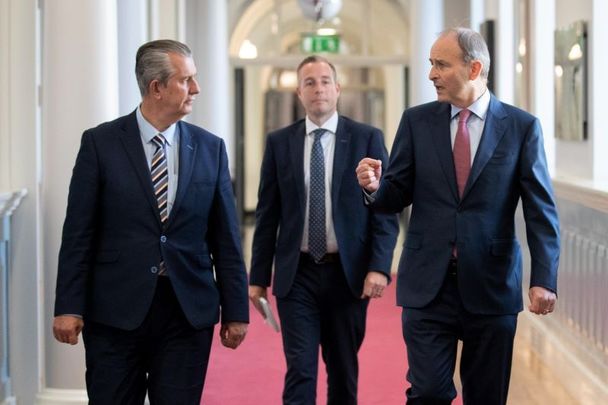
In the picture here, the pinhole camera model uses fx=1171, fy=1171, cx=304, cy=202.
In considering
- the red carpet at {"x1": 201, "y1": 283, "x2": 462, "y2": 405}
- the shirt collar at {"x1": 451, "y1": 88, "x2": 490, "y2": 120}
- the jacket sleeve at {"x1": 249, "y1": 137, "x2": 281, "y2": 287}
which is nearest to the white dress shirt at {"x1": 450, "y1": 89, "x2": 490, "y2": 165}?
the shirt collar at {"x1": 451, "y1": 88, "x2": 490, "y2": 120}

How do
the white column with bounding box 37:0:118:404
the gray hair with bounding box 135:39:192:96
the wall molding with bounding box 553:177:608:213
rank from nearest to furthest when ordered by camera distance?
1. the gray hair with bounding box 135:39:192:96
2. the white column with bounding box 37:0:118:404
3. the wall molding with bounding box 553:177:608:213

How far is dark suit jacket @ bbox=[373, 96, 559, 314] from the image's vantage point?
3984mm

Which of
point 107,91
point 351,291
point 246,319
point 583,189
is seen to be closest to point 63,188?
point 107,91

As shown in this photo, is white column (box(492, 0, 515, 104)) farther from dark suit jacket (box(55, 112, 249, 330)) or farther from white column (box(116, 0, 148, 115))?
dark suit jacket (box(55, 112, 249, 330))

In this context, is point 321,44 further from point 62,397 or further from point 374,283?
point 374,283

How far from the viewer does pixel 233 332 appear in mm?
3822

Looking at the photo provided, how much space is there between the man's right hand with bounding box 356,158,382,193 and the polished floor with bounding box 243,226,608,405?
2.62m

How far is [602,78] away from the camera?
739 cm

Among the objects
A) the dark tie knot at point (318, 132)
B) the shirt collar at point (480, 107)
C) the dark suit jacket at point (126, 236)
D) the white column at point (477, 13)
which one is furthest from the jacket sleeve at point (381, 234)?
the white column at point (477, 13)

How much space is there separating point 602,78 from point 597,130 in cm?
35

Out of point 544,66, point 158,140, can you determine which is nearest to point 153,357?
point 158,140

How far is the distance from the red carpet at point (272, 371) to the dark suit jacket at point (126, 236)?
8.94 feet

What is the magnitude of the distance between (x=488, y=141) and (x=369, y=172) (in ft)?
1.42

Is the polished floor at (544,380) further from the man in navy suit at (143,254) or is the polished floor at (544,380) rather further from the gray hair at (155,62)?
the gray hair at (155,62)
